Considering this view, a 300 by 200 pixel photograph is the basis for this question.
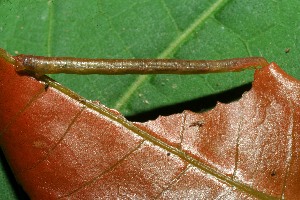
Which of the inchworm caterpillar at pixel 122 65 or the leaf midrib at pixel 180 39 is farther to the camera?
the leaf midrib at pixel 180 39

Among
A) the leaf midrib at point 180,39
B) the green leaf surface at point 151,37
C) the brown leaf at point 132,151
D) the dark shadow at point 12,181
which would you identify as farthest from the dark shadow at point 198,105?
the dark shadow at point 12,181

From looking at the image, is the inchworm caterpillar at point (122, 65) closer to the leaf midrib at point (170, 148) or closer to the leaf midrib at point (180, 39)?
the leaf midrib at point (170, 148)

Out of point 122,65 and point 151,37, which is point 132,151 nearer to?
point 122,65

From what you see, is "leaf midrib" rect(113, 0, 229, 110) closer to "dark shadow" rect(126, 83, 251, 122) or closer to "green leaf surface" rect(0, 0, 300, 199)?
"green leaf surface" rect(0, 0, 300, 199)

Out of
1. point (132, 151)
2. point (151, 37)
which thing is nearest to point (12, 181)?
point (132, 151)

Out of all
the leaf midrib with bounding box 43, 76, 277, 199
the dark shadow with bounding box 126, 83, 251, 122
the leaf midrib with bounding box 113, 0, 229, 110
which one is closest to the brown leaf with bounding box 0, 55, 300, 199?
the leaf midrib with bounding box 43, 76, 277, 199
